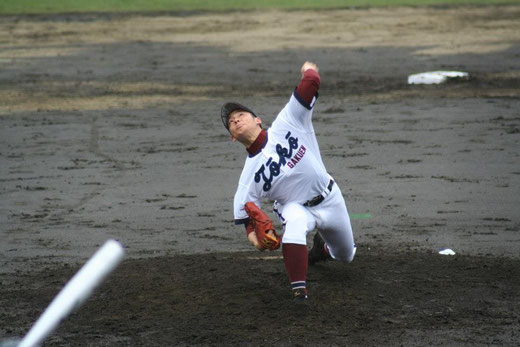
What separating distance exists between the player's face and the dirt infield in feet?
3.68

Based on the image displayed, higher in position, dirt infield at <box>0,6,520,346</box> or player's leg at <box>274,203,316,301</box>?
player's leg at <box>274,203,316,301</box>

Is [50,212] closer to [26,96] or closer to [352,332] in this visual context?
[352,332]

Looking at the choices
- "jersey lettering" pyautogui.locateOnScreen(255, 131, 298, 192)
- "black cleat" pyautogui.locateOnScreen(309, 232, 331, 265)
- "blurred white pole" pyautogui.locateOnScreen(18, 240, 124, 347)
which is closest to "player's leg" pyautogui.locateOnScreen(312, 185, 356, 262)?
"black cleat" pyautogui.locateOnScreen(309, 232, 331, 265)

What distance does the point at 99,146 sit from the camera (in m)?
12.3

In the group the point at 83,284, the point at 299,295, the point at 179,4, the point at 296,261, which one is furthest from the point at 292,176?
the point at 179,4

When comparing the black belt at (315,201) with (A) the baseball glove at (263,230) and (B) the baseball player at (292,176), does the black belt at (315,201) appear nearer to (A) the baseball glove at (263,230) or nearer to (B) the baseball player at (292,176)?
(B) the baseball player at (292,176)

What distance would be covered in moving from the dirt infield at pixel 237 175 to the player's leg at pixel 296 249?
0.54ft

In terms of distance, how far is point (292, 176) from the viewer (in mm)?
6121

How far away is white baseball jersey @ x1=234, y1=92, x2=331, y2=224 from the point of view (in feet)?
20.0

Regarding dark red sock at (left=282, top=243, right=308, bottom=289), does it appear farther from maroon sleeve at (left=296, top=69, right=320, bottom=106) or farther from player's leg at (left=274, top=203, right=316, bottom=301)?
maroon sleeve at (left=296, top=69, right=320, bottom=106)

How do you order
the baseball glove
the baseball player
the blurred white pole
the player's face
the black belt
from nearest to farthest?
the blurred white pole, the baseball glove, the baseball player, the player's face, the black belt

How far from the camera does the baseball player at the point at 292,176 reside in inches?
236

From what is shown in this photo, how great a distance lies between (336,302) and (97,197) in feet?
14.6

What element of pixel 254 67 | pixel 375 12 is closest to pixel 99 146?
pixel 254 67
